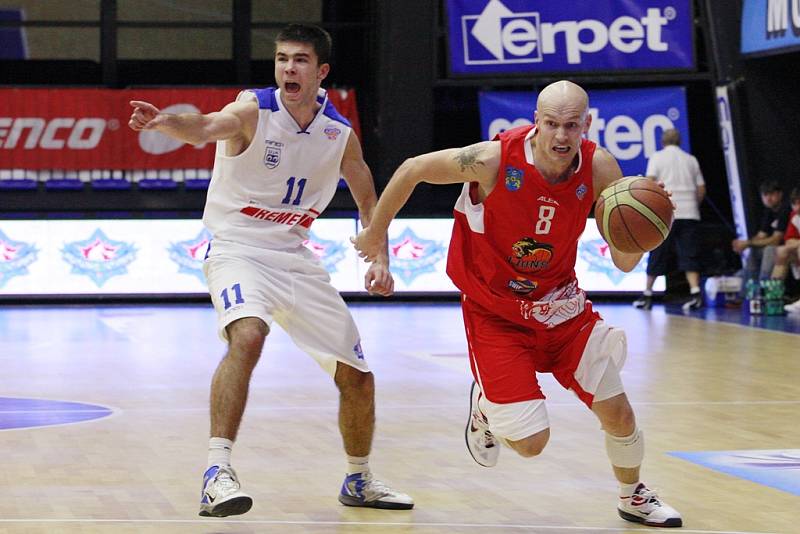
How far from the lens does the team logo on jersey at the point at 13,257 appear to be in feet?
57.3

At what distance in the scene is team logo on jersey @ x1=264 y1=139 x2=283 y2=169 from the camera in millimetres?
5863

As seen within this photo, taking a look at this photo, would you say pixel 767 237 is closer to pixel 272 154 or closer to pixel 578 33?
pixel 578 33

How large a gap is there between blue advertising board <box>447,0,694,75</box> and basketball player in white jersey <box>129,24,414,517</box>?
11373 mm

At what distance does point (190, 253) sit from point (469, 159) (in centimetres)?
1284

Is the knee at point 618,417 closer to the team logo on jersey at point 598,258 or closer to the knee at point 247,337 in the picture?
the knee at point 247,337

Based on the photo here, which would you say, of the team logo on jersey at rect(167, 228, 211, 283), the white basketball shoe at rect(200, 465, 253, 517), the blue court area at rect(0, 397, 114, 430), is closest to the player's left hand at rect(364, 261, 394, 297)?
the white basketball shoe at rect(200, 465, 253, 517)

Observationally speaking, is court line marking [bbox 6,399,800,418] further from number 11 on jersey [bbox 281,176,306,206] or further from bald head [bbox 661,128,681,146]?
bald head [bbox 661,128,681,146]

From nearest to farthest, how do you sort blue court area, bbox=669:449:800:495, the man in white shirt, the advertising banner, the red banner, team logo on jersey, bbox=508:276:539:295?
team logo on jersey, bbox=508:276:539:295, blue court area, bbox=669:449:800:495, the man in white shirt, the advertising banner, the red banner

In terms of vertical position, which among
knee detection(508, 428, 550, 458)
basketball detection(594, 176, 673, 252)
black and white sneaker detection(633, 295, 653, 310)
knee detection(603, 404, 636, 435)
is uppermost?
basketball detection(594, 176, 673, 252)

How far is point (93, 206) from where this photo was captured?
18062mm

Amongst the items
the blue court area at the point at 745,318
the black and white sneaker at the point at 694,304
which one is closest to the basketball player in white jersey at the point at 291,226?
the blue court area at the point at 745,318

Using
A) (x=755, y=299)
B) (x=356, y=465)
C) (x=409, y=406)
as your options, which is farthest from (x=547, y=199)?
(x=755, y=299)

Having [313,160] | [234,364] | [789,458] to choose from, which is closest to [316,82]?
[313,160]

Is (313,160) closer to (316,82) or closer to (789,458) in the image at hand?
(316,82)
